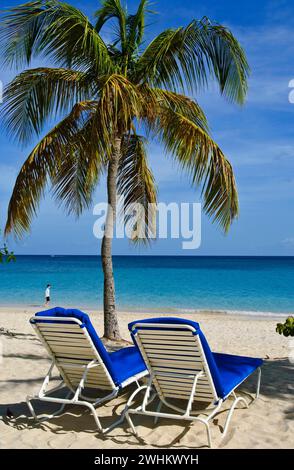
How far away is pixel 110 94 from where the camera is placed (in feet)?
23.3

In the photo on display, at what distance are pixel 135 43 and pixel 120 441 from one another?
23.2 feet

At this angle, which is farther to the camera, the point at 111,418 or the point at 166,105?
the point at 166,105

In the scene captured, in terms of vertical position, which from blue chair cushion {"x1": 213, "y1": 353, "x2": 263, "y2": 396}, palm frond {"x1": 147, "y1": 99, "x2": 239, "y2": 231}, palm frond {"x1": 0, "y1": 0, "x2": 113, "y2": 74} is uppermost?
palm frond {"x1": 0, "y1": 0, "x2": 113, "y2": 74}

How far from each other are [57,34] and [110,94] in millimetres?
1727

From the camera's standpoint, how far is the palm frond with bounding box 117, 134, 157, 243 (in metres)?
9.80

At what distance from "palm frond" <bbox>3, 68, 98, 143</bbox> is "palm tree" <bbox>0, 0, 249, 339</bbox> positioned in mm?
17

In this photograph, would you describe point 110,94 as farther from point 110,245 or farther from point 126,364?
point 126,364

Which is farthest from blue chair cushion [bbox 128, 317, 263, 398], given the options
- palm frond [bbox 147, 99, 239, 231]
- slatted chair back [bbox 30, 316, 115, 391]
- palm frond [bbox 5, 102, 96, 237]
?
palm frond [bbox 5, 102, 96, 237]

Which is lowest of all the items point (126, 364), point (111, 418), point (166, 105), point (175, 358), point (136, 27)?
point (111, 418)

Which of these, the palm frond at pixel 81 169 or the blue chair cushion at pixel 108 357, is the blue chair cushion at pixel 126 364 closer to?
the blue chair cushion at pixel 108 357

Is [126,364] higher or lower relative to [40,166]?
lower

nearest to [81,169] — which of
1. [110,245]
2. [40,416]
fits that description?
[110,245]

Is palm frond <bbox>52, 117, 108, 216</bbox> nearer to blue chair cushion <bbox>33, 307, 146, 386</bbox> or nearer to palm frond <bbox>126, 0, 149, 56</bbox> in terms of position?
palm frond <bbox>126, 0, 149, 56</bbox>

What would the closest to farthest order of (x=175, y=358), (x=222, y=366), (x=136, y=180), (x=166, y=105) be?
(x=175, y=358) < (x=222, y=366) < (x=166, y=105) < (x=136, y=180)
